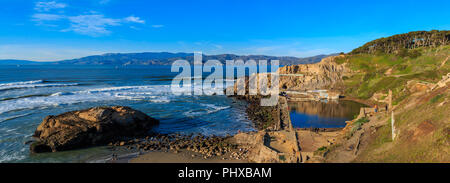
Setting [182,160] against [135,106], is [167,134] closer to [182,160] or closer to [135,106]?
[182,160]

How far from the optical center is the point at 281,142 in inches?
758

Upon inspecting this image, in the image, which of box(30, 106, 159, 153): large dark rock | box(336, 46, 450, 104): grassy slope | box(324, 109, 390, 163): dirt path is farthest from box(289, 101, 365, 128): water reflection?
box(30, 106, 159, 153): large dark rock

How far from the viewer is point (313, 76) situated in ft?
193

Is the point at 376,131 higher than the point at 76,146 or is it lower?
higher

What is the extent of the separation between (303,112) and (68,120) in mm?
30466

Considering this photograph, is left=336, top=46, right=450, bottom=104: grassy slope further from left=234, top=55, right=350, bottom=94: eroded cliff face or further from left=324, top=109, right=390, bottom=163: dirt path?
left=324, top=109, right=390, bottom=163: dirt path

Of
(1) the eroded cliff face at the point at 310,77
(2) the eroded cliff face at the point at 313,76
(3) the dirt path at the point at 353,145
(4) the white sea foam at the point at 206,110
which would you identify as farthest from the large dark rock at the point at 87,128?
(2) the eroded cliff face at the point at 313,76

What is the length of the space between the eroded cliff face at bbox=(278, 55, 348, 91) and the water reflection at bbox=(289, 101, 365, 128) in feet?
50.2

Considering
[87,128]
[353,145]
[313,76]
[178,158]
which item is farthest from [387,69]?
[87,128]

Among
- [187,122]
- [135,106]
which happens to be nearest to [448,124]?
[187,122]

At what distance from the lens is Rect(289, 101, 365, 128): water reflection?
28.0 m

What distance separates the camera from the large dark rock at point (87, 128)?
2106 centimetres

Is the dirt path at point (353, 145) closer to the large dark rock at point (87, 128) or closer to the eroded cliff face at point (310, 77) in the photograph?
the large dark rock at point (87, 128)

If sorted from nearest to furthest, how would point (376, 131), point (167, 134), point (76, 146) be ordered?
point (376, 131), point (76, 146), point (167, 134)
